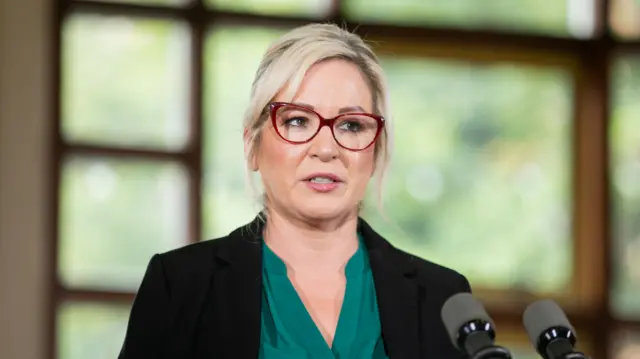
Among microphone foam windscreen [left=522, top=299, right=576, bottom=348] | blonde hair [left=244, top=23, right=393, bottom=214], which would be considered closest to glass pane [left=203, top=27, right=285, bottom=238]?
blonde hair [left=244, top=23, right=393, bottom=214]

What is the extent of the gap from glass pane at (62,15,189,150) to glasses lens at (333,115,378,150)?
2142 mm

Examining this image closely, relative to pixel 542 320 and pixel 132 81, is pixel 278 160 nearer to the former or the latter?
pixel 542 320

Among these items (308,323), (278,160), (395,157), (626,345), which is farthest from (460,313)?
(626,345)

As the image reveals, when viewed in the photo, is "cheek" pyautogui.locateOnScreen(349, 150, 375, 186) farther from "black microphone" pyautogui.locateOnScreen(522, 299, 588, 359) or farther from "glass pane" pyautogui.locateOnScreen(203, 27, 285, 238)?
"glass pane" pyautogui.locateOnScreen(203, 27, 285, 238)

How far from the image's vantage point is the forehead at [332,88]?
1.73m

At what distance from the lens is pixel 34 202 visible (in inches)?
144

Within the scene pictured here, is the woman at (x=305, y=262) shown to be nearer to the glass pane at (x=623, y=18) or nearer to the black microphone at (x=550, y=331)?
the black microphone at (x=550, y=331)

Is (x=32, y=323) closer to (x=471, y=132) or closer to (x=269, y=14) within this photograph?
(x=269, y=14)

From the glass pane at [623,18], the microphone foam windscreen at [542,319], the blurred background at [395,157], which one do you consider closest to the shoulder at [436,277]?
the microphone foam windscreen at [542,319]

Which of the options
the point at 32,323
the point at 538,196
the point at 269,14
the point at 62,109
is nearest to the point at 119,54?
the point at 62,109

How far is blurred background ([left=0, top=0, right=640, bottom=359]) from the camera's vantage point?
3.67 m

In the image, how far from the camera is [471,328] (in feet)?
4.41

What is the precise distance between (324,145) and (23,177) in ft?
7.02

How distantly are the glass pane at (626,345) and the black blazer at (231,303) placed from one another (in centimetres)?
244
